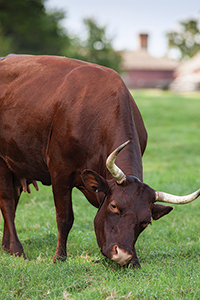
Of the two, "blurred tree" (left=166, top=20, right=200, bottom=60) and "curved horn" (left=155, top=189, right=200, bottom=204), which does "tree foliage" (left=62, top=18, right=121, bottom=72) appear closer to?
"curved horn" (left=155, top=189, right=200, bottom=204)

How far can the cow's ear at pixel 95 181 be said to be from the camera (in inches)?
142

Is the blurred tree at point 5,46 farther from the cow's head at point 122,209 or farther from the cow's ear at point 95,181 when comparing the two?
the cow's head at point 122,209

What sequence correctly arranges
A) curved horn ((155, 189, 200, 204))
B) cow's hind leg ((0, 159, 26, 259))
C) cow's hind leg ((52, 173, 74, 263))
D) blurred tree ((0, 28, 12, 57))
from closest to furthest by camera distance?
curved horn ((155, 189, 200, 204)) < cow's hind leg ((52, 173, 74, 263)) < cow's hind leg ((0, 159, 26, 259)) < blurred tree ((0, 28, 12, 57))

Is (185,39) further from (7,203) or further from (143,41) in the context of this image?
(7,203)

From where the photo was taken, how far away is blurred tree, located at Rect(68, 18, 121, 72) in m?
37.0

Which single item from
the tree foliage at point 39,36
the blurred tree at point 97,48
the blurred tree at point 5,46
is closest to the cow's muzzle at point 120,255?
the blurred tree at point 5,46

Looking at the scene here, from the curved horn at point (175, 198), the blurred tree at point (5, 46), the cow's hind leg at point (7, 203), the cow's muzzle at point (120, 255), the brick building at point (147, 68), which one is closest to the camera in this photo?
the cow's muzzle at point (120, 255)

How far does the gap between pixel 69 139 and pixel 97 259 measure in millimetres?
1342

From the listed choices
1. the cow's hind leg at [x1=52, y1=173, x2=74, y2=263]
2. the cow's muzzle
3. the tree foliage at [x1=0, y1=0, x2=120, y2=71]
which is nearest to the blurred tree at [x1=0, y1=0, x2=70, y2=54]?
the tree foliage at [x1=0, y1=0, x2=120, y2=71]

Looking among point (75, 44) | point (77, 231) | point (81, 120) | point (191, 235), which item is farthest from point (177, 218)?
point (75, 44)

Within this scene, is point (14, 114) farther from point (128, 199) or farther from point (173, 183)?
point (173, 183)

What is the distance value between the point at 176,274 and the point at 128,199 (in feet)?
3.14

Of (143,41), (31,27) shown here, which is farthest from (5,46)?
(143,41)

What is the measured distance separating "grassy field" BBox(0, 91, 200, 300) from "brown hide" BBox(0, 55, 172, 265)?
1.11ft
